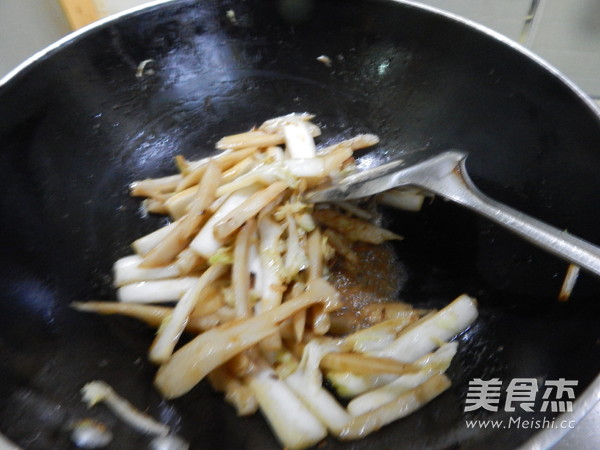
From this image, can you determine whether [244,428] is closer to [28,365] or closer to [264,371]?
[264,371]

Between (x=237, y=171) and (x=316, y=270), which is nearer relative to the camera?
(x=316, y=270)

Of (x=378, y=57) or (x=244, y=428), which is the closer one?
(x=244, y=428)

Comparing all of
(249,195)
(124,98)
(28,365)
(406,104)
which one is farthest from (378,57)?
(28,365)

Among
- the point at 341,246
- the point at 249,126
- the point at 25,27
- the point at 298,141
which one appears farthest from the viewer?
the point at 25,27

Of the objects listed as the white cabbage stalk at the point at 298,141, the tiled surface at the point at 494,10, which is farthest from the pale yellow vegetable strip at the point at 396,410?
the tiled surface at the point at 494,10

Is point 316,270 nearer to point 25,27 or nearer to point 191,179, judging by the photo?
point 191,179

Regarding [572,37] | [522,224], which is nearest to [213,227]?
[522,224]

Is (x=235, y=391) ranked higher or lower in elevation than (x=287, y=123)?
lower

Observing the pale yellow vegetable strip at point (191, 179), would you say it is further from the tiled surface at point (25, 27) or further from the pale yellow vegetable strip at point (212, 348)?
the tiled surface at point (25, 27)
